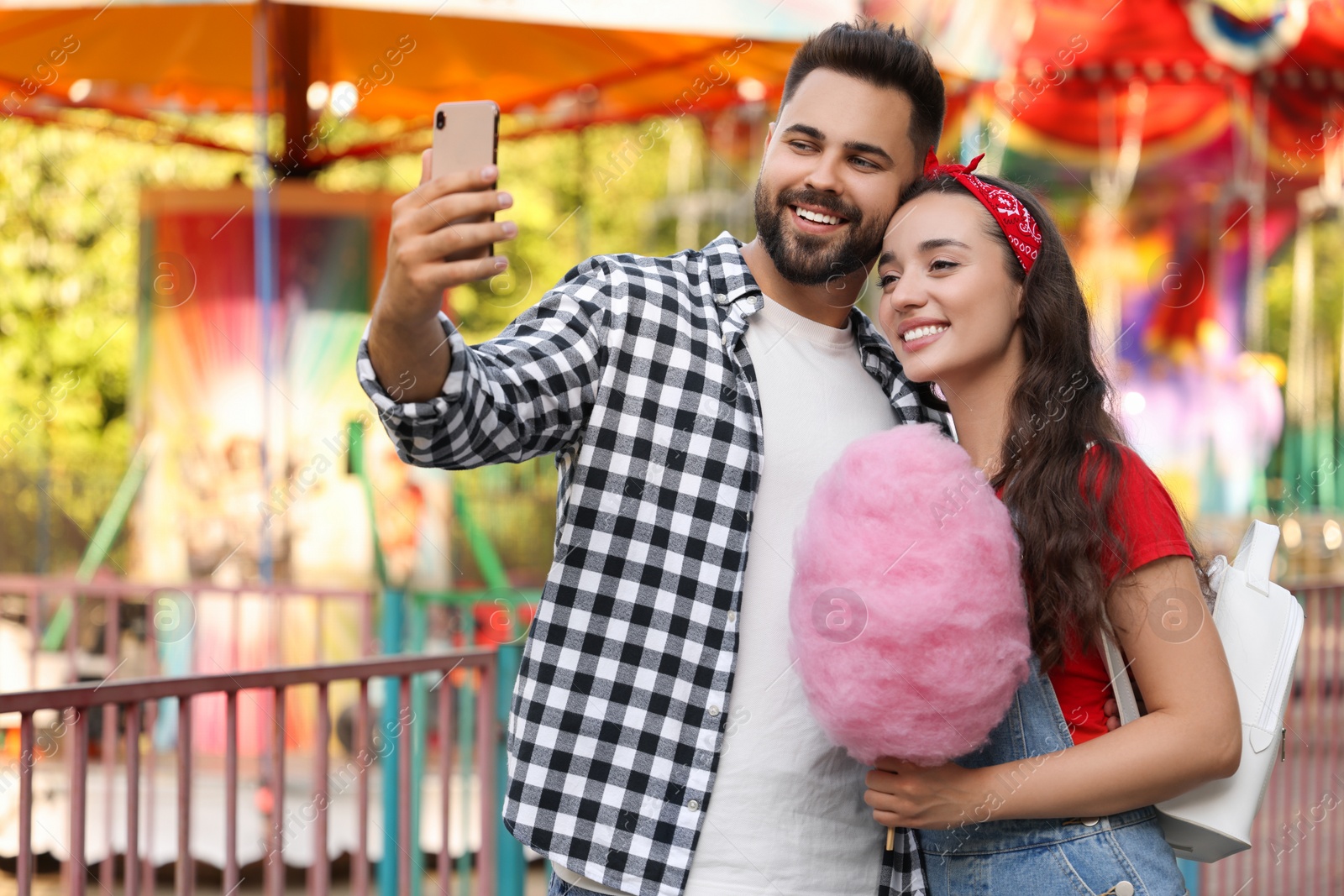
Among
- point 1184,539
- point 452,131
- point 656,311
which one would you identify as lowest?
point 1184,539

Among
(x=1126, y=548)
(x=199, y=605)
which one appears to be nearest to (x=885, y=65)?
(x=1126, y=548)

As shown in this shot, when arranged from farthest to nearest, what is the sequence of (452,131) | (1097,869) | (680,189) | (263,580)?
(680,189)
(263,580)
(1097,869)
(452,131)

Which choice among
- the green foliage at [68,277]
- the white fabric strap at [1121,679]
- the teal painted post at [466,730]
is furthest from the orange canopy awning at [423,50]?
the green foliage at [68,277]

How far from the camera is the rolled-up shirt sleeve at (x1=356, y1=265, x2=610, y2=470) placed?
1536 millimetres

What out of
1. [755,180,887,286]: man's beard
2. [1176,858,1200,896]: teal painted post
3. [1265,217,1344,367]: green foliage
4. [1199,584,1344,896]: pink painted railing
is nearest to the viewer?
[755,180,887,286]: man's beard

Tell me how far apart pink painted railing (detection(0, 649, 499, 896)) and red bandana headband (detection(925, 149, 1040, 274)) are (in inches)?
70.7

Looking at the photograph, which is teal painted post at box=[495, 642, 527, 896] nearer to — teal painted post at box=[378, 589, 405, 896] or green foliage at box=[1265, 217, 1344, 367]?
teal painted post at box=[378, 589, 405, 896]

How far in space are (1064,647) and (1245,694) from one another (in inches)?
11.7

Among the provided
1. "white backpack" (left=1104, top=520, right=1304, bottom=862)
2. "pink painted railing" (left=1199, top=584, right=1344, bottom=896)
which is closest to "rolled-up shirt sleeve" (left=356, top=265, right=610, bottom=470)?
"white backpack" (left=1104, top=520, right=1304, bottom=862)

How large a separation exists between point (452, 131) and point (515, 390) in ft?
1.35

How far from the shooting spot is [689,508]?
1.87 m

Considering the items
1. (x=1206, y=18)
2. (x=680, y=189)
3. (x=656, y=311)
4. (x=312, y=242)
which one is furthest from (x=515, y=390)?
(x=680, y=189)

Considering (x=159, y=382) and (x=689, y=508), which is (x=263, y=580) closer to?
(x=159, y=382)

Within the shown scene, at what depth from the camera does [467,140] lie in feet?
4.58
